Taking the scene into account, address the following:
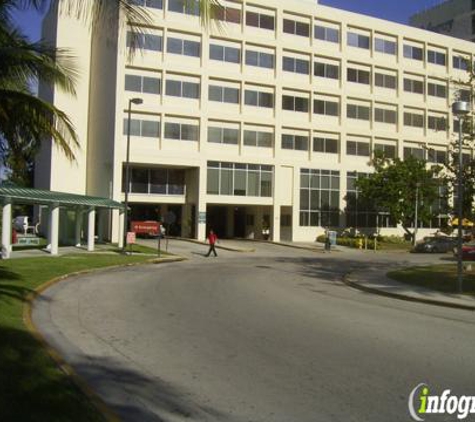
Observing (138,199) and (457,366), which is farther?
(138,199)

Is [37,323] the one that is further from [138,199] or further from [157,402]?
[138,199]

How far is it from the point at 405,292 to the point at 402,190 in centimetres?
3514

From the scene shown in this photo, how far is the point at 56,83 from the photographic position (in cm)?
1419

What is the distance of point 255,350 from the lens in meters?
8.97

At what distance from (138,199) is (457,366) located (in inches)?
1722

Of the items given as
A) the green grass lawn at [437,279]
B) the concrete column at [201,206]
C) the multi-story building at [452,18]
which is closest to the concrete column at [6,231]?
the green grass lawn at [437,279]

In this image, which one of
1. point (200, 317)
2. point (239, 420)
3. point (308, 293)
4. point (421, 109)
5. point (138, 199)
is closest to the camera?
point (239, 420)

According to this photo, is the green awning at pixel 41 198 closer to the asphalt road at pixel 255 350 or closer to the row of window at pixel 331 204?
the asphalt road at pixel 255 350

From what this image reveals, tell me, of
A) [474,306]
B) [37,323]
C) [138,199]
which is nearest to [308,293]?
[474,306]

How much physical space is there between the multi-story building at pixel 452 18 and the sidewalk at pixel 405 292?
7543 centimetres

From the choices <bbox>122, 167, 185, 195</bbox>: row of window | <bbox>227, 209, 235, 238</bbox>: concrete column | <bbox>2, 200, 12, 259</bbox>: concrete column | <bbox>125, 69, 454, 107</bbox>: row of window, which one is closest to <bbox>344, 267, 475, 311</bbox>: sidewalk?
<bbox>2, 200, 12, 259</bbox>: concrete column

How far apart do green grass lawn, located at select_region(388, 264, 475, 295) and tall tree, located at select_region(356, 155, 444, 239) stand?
26.1 metres

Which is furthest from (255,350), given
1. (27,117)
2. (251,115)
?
(251,115)

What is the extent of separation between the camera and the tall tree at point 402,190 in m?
51.0
